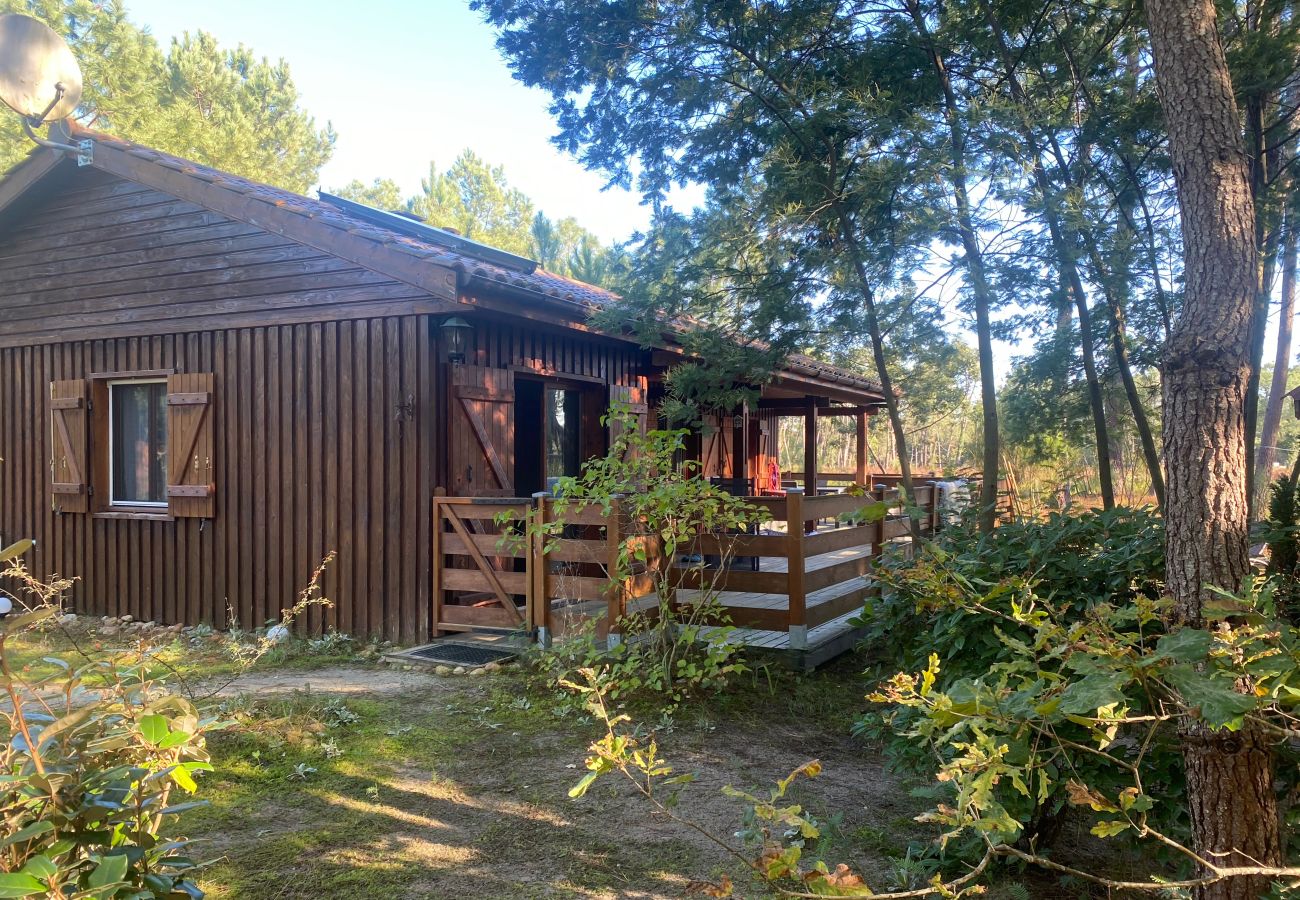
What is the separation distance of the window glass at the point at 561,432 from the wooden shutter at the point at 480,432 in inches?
43.7

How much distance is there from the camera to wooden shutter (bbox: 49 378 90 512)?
7.92 m

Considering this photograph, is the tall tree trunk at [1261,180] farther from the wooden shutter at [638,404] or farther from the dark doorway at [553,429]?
the dark doorway at [553,429]

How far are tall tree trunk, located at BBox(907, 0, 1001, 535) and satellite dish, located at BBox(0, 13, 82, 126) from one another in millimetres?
5159

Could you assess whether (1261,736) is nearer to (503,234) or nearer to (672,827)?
(672,827)

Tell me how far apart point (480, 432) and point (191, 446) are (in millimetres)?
2719

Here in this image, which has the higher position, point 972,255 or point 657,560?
point 972,255

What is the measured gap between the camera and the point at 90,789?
155cm

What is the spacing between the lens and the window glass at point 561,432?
27.2ft

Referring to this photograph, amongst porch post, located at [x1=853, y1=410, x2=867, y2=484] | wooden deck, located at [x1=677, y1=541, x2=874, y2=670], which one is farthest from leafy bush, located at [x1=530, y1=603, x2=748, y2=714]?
porch post, located at [x1=853, y1=410, x2=867, y2=484]

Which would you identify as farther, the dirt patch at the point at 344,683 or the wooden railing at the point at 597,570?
the wooden railing at the point at 597,570

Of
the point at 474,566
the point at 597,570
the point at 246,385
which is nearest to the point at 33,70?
the point at 246,385

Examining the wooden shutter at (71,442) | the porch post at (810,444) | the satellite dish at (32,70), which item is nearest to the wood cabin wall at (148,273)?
the wooden shutter at (71,442)

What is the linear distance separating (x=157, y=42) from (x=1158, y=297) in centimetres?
2240

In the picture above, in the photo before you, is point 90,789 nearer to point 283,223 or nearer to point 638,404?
point 283,223
